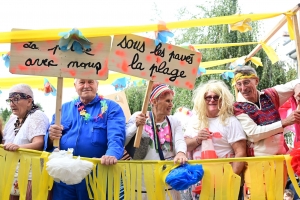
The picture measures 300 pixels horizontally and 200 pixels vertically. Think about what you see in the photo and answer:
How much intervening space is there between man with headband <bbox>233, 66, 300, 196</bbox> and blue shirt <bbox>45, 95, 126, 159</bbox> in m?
1.08

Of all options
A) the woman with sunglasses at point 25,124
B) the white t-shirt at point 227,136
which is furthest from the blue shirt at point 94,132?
the white t-shirt at point 227,136

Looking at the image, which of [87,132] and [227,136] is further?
[227,136]

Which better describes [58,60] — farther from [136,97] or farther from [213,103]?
[136,97]

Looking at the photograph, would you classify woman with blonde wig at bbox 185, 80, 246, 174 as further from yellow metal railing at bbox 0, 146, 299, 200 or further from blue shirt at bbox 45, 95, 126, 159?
blue shirt at bbox 45, 95, 126, 159

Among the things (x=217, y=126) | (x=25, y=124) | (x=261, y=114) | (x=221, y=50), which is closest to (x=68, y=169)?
(x=25, y=124)

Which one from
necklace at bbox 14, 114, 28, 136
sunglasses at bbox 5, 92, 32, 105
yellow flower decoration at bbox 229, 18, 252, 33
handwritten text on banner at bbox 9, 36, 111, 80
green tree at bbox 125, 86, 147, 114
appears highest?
green tree at bbox 125, 86, 147, 114

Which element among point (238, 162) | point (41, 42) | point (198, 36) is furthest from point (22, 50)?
point (198, 36)

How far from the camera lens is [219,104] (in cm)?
347

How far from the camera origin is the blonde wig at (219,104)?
341 centimetres

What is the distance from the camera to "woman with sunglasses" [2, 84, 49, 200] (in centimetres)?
323

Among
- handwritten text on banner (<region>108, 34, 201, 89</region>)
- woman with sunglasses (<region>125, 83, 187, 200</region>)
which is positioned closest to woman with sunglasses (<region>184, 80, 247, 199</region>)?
woman with sunglasses (<region>125, 83, 187, 200</region>)

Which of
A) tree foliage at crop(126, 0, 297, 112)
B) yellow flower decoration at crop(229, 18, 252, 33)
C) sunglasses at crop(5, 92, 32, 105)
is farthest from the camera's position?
tree foliage at crop(126, 0, 297, 112)

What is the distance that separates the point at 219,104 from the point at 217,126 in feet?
0.69

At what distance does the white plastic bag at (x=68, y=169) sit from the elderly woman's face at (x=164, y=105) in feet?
2.78
